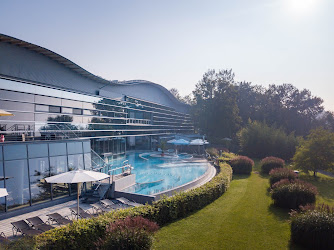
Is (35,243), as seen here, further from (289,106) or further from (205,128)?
(289,106)

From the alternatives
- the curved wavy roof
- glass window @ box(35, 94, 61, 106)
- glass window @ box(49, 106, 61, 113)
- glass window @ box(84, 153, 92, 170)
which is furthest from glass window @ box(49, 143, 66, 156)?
the curved wavy roof

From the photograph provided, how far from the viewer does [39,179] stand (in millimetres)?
13109

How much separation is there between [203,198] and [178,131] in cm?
4135

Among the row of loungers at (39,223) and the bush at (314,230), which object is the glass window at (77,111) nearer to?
the row of loungers at (39,223)

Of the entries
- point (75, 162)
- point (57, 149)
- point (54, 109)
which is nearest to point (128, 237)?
point (57, 149)

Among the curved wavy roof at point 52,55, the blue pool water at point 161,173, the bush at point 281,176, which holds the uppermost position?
the curved wavy roof at point 52,55

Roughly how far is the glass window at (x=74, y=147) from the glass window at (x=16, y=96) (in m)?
4.81

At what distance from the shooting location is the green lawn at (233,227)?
28.2 feet

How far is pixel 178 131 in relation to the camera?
53969 millimetres

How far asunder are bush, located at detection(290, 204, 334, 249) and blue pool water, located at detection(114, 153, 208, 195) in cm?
827

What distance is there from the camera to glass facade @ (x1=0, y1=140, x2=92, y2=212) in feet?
38.4

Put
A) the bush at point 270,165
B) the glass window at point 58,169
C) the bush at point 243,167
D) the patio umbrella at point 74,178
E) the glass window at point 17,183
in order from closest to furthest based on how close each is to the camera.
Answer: the patio umbrella at point 74,178
the glass window at point 17,183
the glass window at point 58,169
the bush at point 270,165
the bush at point 243,167

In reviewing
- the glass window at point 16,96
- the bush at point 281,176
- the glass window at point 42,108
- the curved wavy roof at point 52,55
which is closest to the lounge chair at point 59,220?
the glass window at point 16,96

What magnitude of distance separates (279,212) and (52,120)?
1621 centimetres
